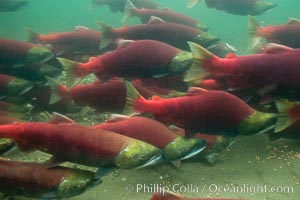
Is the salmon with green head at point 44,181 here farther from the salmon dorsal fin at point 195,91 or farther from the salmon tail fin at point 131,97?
the salmon dorsal fin at point 195,91

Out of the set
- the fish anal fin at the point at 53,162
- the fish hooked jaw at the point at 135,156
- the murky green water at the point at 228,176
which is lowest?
the murky green water at the point at 228,176

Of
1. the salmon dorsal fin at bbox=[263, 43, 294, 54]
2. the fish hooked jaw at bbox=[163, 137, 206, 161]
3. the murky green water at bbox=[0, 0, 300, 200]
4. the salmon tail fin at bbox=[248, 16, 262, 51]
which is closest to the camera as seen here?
the fish hooked jaw at bbox=[163, 137, 206, 161]

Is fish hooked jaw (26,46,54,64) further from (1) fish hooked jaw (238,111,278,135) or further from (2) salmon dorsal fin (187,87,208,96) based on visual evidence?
(1) fish hooked jaw (238,111,278,135)

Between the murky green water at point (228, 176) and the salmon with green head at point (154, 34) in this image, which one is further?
the salmon with green head at point (154, 34)

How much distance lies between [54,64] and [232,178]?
18.0ft

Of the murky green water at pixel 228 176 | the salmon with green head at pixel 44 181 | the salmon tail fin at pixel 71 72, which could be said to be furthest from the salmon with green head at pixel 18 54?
the salmon with green head at pixel 44 181

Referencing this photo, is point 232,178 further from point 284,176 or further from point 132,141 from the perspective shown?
point 132,141

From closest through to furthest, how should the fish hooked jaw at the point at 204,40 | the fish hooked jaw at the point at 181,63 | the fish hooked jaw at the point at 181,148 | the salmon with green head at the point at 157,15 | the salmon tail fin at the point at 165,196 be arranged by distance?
the salmon tail fin at the point at 165,196 < the fish hooked jaw at the point at 181,148 < the fish hooked jaw at the point at 181,63 < the fish hooked jaw at the point at 204,40 < the salmon with green head at the point at 157,15

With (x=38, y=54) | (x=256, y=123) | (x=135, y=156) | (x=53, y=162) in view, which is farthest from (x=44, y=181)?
(x=38, y=54)

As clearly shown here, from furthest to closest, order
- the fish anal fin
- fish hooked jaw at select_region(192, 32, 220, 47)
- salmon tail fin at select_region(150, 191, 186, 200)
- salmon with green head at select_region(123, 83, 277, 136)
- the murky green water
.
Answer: fish hooked jaw at select_region(192, 32, 220, 47) < the murky green water < salmon with green head at select_region(123, 83, 277, 136) < the fish anal fin < salmon tail fin at select_region(150, 191, 186, 200)

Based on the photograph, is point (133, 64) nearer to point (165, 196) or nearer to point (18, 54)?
point (165, 196)

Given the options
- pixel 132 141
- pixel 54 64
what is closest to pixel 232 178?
pixel 132 141

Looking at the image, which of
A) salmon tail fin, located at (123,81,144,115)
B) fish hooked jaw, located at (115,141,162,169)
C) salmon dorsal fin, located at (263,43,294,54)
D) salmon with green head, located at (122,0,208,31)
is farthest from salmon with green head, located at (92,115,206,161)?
salmon with green head, located at (122,0,208,31)

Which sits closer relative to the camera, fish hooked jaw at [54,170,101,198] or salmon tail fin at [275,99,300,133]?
fish hooked jaw at [54,170,101,198]
